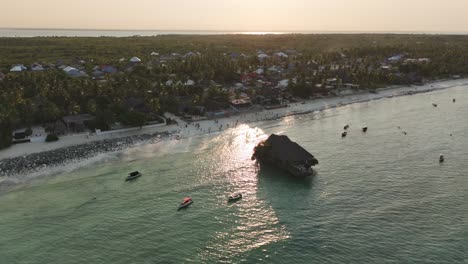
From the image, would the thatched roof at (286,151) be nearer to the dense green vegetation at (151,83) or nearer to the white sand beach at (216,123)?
the white sand beach at (216,123)

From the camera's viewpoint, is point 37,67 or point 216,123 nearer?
point 216,123

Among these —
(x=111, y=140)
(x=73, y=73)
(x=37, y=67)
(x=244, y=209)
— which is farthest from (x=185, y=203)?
(x=37, y=67)

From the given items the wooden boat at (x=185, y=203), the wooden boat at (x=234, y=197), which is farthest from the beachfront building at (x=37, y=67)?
the wooden boat at (x=234, y=197)

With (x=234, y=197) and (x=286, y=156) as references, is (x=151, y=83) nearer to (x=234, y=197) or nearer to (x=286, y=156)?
(x=286, y=156)

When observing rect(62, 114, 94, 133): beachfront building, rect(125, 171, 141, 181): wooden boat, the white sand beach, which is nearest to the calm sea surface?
rect(125, 171, 141, 181): wooden boat

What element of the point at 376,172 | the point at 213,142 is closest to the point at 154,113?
the point at 213,142
